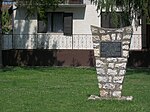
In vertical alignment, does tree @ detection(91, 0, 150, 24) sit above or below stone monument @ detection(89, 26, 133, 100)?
above

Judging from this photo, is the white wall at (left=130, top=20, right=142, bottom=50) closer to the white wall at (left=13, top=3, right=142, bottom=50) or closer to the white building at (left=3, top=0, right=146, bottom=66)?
the white building at (left=3, top=0, right=146, bottom=66)

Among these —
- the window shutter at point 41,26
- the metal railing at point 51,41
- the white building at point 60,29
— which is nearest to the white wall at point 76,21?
the white building at point 60,29

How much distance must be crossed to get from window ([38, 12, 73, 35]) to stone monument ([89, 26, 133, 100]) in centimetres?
2103

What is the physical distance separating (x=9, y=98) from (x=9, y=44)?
20.2 m

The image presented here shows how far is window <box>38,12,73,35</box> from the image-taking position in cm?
3448

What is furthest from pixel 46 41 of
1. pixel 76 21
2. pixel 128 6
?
pixel 128 6

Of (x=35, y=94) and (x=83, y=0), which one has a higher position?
(x=83, y=0)

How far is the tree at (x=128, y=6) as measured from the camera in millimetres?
24438

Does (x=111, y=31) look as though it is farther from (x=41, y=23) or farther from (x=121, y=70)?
(x=41, y=23)

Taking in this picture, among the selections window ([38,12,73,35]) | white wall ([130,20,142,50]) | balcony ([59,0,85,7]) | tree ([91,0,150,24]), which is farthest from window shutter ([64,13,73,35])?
tree ([91,0,150,24])

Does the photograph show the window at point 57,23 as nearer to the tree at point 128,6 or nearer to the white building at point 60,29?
the white building at point 60,29

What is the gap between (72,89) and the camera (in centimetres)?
1605

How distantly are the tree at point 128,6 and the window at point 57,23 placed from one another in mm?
8672

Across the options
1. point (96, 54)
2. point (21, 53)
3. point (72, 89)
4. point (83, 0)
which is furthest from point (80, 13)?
point (96, 54)
